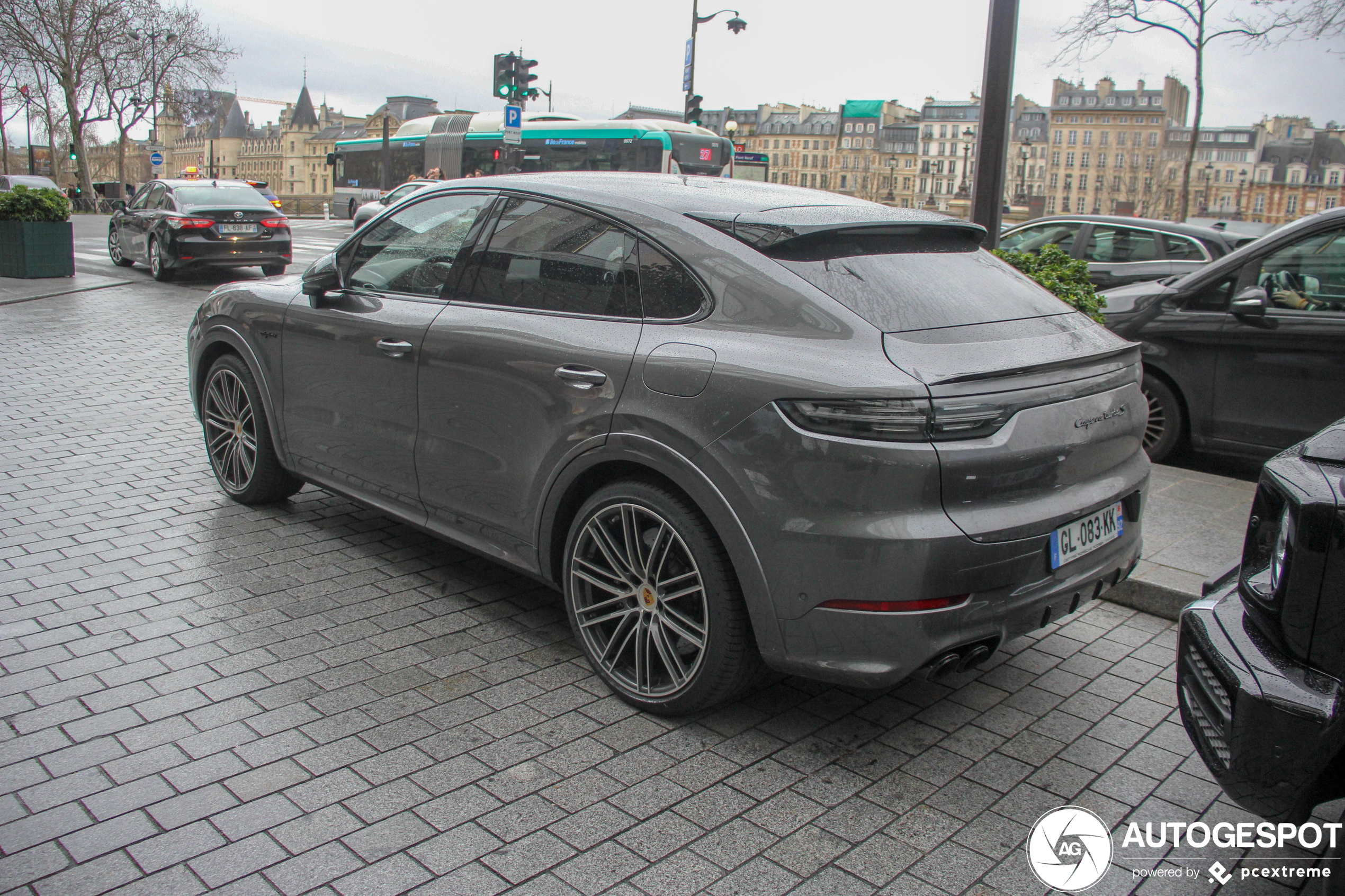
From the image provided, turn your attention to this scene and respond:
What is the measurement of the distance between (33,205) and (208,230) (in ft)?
8.50

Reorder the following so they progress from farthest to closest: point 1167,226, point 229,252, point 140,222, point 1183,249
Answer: point 140,222 < point 229,252 < point 1167,226 < point 1183,249

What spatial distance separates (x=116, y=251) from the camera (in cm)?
2003

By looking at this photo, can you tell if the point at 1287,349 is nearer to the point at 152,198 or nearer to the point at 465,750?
the point at 465,750

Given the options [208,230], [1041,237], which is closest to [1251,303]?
[1041,237]

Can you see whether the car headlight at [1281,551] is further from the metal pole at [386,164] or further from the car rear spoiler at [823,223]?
the metal pole at [386,164]

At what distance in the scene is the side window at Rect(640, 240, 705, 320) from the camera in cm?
328

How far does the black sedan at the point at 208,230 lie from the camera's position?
17.3 meters

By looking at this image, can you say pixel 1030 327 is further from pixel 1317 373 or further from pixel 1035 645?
pixel 1317 373

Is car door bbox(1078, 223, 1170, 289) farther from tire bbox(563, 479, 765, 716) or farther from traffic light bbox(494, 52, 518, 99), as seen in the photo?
traffic light bbox(494, 52, 518, 99)

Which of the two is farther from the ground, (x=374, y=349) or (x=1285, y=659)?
(x=374, y=349)

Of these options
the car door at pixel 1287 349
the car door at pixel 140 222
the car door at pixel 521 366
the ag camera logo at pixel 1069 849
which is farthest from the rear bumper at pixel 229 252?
the ag camera logo at pixel 1069 849

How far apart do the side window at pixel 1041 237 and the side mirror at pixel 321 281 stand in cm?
893

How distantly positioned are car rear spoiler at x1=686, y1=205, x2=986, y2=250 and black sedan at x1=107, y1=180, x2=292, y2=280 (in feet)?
52.6

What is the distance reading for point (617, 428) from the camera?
10.8 ft
